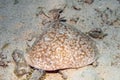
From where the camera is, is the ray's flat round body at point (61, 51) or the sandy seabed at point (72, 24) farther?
the sandy seabed at point (72, 24)

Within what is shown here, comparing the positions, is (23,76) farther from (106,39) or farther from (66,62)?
(106,39)

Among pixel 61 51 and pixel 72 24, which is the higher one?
pixel 72 24

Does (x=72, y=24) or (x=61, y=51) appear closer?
(x=61, y=51)

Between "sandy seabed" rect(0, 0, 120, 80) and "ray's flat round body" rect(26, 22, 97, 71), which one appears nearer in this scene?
"ray's flat round body" rect(26, 22, 97, 71)
